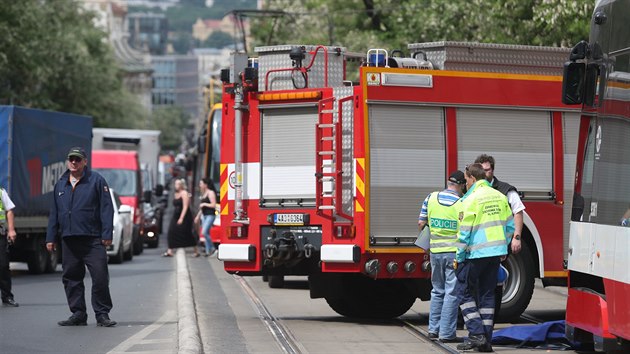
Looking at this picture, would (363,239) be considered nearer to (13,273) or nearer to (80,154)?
(80,154)

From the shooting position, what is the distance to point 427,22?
31766 millimetres

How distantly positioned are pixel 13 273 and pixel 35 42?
23196mm

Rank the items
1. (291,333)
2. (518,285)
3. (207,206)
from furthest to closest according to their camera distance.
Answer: (207,206) < (518,285) < (291,333)

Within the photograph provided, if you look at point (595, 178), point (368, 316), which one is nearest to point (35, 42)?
point (368, 316)

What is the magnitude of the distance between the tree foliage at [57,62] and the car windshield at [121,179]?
9.60 meters

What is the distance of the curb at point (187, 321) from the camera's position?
12.1 meters

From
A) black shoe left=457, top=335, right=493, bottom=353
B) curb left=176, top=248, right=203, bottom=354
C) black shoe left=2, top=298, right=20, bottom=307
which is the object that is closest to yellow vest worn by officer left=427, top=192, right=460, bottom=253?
black shoe left=457, top=335, right=493, bottom=353

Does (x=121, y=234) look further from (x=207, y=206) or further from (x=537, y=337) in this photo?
(x=537, y=337)

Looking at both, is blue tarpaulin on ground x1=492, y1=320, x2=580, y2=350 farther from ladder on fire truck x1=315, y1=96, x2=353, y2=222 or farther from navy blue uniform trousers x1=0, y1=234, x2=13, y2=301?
navy blue uniform trousers x1=0, y1=234, x2=13, y2=301

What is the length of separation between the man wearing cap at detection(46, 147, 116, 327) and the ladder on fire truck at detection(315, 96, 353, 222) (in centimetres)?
227

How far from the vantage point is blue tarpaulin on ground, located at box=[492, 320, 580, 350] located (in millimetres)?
12844

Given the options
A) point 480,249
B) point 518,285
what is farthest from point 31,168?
point 480,249

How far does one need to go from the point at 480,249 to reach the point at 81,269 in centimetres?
452

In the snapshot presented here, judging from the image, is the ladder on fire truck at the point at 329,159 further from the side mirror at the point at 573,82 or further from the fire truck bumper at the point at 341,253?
the side mirror at the point at 573,82
